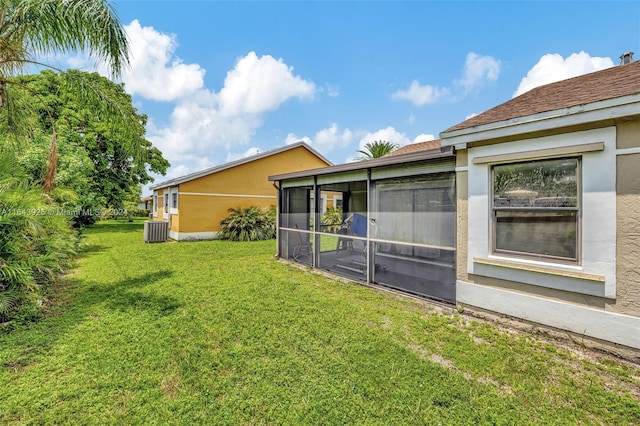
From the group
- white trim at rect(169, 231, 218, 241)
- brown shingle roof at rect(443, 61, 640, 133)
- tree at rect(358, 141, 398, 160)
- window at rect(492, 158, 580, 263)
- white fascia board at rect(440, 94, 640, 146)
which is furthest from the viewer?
tree at rect(358, 141, 398, 160)

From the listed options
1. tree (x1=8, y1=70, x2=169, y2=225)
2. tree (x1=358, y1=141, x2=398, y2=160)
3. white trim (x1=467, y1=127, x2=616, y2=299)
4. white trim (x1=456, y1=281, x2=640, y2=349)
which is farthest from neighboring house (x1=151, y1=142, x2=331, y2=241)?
white trim (x1=467, y1=127, x2=616, y2=299)

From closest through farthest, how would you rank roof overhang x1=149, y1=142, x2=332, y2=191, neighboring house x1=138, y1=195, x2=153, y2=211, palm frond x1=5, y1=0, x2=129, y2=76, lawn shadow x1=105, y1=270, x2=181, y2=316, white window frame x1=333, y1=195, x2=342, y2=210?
1. palm frond x1=5, y1=0, x2=129, y2=76
2. lawn shadow x1=105, y1=270, x2=181, y2=316
3. white window frame x1=333, y1=195, x2=342, y2=210
4. roof overhang x1=149, y1=142, x2=332, y2=191
5. neighboring house x1=138, y1=195, x2=153, y2=211

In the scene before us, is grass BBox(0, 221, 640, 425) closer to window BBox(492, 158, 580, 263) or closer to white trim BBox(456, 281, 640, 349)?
white trim BBox(456, 281, 640, 349)

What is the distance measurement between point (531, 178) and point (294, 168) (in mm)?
14448

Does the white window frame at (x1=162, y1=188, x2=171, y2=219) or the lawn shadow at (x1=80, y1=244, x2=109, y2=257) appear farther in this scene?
the white window frame at (x1=162, y1=188, x2=171, y2=219)

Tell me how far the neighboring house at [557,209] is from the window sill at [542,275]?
0.04ft

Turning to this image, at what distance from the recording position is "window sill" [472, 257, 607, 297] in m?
3.50

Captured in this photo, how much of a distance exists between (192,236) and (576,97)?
47.3ft

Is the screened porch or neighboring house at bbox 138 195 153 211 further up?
neighboring house at bbox 138 195 153 211

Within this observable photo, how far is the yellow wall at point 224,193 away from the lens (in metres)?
13.7

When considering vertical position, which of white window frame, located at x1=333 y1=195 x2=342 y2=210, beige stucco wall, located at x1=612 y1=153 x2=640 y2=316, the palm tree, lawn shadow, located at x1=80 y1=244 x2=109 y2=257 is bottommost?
lawn shadow, located at x1=80 y1=244 x2=109 y2=257

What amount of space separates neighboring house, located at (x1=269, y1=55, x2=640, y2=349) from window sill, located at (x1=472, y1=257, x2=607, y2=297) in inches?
0.5

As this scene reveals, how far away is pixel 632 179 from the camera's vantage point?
3.25 meters

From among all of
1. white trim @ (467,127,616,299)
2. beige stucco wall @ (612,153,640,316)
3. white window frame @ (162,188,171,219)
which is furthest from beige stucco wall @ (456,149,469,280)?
white window frame @ (162,188,171,219)
